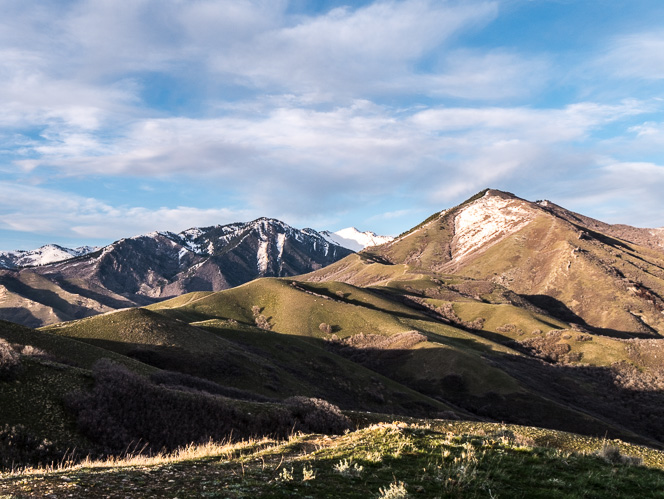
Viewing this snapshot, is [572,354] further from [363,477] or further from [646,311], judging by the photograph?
[363,477]

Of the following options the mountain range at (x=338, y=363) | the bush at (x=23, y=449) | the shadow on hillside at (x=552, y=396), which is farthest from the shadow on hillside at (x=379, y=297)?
the bush at (x=23, y=449)

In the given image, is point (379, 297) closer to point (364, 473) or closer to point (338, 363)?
point (338, 363)

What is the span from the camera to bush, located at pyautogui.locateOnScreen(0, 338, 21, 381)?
21269 millimetres

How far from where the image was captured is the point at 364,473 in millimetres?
11734

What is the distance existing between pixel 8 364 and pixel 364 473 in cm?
2130

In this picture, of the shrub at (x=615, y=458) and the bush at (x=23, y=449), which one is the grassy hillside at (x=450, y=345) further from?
the shrub at (x=615, y=458)

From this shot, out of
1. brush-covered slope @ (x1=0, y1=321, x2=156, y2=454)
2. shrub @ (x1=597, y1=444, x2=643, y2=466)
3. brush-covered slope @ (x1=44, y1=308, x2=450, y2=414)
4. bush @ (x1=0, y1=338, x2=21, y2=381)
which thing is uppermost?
bush @ (x1=0, y1=338, x2=21, y2=381)

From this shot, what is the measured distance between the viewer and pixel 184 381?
36.3 m

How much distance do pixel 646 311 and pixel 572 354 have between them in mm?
85800

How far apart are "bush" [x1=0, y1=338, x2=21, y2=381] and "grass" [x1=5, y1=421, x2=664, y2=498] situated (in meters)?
11.3

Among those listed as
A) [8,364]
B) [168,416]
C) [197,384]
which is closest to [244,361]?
[197,384]

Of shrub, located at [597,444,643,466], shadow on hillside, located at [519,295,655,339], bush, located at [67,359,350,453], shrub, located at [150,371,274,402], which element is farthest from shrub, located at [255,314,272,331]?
shadow on hillside, located at [519,295,655,339]

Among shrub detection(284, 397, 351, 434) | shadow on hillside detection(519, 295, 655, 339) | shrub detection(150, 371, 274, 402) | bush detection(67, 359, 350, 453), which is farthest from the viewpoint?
shadow on hillside detection(519, 295, 655, 339)

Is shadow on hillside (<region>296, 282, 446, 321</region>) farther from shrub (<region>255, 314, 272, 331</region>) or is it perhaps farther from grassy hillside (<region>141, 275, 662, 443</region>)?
shrub (<region>255, 314, 272, 331</region>)
